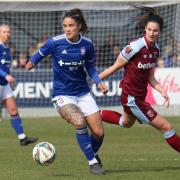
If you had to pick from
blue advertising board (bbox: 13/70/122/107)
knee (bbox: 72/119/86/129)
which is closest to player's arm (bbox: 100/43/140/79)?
knee (bbox: 72/119/86/129)

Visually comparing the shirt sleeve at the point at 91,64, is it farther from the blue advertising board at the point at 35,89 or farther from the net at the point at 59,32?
the blue advertising board at the point at 35,89

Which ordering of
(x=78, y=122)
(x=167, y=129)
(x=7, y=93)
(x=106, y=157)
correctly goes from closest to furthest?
(x=78, y=122), (x=167, y=129), (x=106, y=157), (x=7, y=93)

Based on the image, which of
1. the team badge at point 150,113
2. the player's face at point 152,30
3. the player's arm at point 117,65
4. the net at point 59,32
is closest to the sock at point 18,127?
the player's arm at point 117,65

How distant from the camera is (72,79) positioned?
990 cm

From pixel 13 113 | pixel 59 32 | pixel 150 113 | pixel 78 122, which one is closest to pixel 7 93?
pixel 13 113

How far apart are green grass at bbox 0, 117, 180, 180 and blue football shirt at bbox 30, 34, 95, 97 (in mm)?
1122

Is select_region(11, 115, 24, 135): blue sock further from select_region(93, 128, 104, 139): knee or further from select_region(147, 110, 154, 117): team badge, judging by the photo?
select_region(93, 128, 104, 139): knee

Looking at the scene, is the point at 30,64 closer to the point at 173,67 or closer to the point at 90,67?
the point at 90,67

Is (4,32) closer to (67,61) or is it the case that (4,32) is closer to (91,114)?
(67,61)

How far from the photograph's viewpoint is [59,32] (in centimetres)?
2172

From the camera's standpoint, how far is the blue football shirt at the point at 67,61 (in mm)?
9852

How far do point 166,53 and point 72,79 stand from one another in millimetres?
11004

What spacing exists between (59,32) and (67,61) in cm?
1194

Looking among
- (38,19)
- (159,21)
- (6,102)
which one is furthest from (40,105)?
(159,21)
